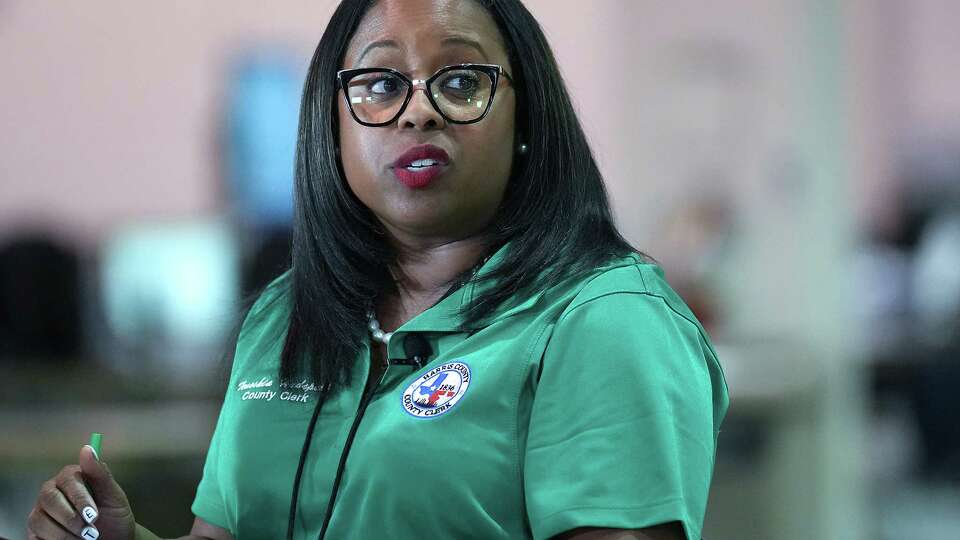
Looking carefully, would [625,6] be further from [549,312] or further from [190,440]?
[549,312]

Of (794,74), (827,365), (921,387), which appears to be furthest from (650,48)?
(921,387)

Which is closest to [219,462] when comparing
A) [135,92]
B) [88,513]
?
[88,513]

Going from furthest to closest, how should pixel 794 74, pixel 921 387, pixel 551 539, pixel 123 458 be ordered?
1. pixel 921 387
2. pixel 794 74
3. pixel 123 458
4. pixel 551 539

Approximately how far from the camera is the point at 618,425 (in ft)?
3.09

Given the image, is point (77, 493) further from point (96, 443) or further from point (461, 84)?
point (461, 84)

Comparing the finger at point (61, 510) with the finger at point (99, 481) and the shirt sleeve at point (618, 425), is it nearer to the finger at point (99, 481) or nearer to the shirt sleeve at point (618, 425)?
the finger at point (99, 481)

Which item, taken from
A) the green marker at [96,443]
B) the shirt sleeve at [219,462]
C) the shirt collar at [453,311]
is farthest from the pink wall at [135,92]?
the green marker at [96,443]

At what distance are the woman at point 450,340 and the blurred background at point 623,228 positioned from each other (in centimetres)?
159

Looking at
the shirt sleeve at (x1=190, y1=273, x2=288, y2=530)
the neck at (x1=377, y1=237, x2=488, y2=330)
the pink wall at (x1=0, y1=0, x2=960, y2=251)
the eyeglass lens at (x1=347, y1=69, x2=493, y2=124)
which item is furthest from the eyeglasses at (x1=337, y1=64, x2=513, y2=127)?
the pink wall at (x1=0, y1=0, x2=960, y2=251)

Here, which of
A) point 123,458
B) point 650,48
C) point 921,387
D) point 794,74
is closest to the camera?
point 123,458

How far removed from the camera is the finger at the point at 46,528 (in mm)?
1036

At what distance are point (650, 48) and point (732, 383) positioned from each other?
139 cm

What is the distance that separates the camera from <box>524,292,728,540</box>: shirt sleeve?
0.93 meters

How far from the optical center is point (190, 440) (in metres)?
3.42
